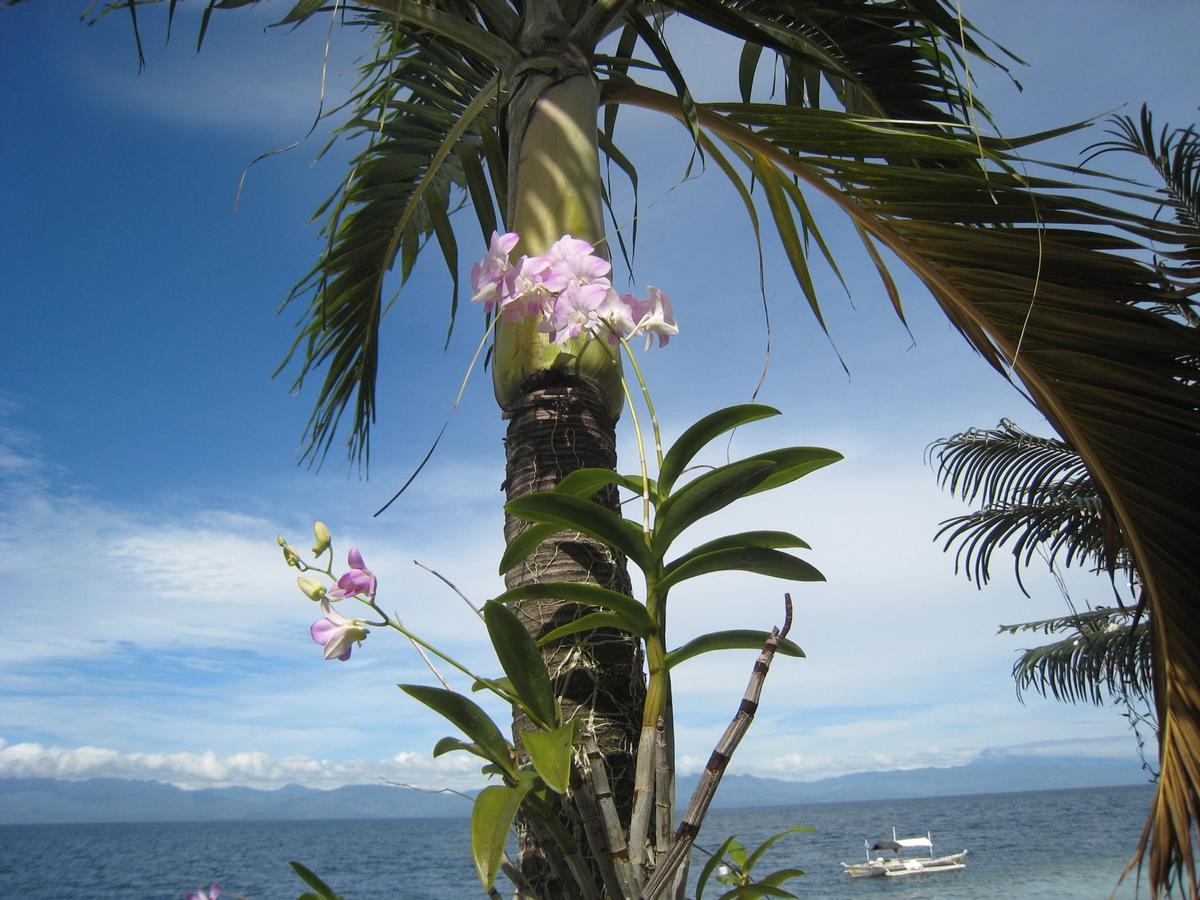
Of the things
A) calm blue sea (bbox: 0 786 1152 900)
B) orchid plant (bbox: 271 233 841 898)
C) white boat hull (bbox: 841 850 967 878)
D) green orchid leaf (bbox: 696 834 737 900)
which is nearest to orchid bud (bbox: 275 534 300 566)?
orchid plant (bbox: 271 233 841 898)

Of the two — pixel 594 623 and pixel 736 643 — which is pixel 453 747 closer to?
pixel 594 623

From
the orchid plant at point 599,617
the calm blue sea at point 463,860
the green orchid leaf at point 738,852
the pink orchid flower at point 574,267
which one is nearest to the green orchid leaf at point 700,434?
the orchid plant at point 599,617

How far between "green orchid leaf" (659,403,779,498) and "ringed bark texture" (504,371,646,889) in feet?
0.52

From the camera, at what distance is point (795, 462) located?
3.14 ft

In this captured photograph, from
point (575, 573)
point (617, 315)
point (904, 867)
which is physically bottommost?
point (904, 867)

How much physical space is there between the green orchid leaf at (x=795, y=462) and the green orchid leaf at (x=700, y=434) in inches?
2.7

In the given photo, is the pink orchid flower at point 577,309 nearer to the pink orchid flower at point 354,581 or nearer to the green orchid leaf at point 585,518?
the green orchid leaf at point 585,518

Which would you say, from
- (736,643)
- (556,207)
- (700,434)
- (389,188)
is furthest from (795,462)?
(389,188)

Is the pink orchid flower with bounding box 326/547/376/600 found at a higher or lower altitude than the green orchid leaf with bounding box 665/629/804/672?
higher

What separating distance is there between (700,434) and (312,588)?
19.3 inches

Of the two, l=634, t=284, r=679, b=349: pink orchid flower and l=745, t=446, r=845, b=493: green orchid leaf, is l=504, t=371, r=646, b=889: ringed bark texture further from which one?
l=745, t=446, r=845, b=493: green orchid leaf

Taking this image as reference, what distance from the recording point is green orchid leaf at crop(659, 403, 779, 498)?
983mm

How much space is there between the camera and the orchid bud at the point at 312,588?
91 cm

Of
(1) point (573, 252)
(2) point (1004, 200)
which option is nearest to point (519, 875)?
(1) point (573, 252)
